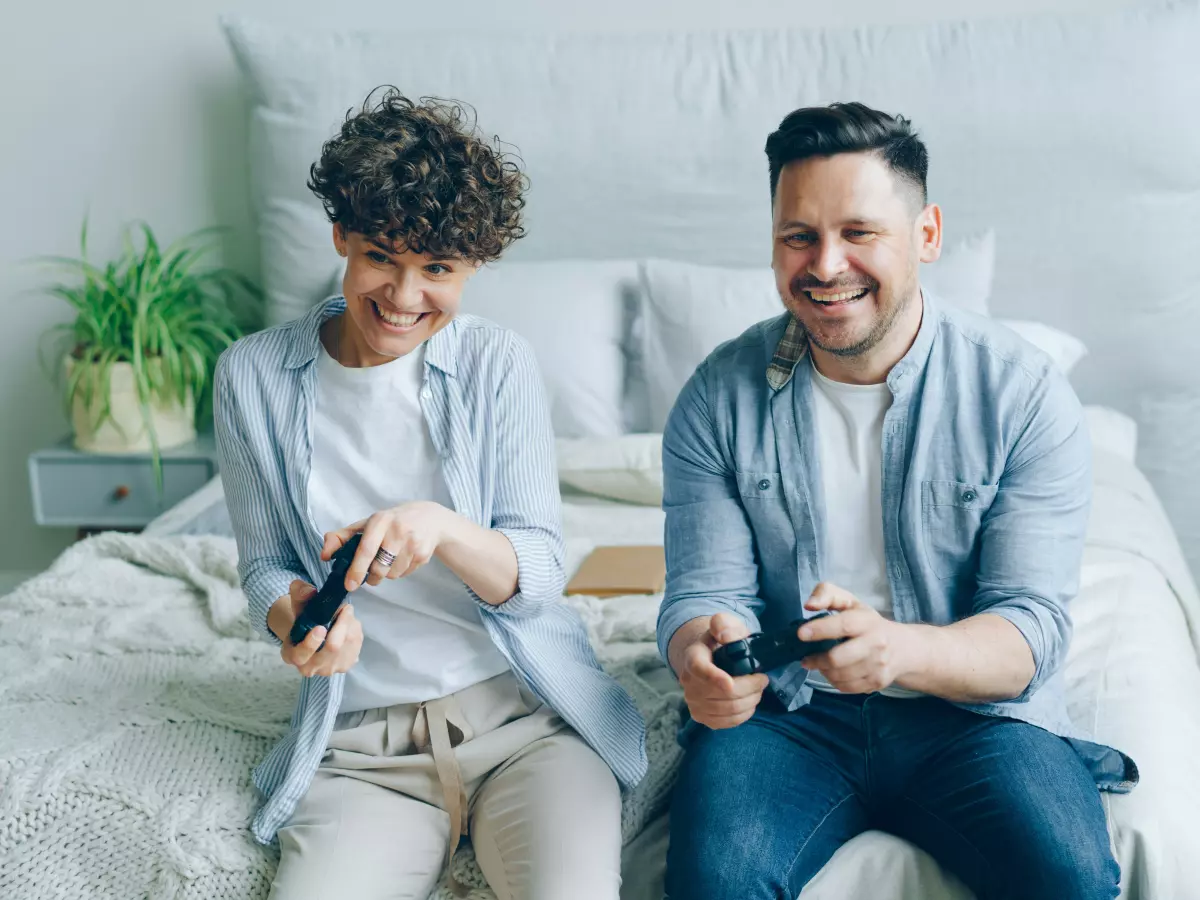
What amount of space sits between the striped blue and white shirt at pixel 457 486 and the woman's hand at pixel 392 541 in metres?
0.14

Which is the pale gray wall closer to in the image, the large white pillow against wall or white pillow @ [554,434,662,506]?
the large white pillow against wall

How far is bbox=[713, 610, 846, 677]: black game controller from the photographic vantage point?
1.16 metres

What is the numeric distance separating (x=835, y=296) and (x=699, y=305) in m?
1.12

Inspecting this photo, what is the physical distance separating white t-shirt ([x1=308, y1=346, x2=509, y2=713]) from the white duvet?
0.21 metres

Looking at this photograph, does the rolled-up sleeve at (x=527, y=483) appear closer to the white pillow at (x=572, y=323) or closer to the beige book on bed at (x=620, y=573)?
the beige book on bed at (x=620, y=573)

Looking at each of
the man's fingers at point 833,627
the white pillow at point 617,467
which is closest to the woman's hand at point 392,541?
the man's fingers at point 833,627

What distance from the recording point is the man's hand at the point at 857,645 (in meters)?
1.16

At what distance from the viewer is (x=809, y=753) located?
52.7 inches

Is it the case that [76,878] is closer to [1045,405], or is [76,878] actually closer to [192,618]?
[192,618]

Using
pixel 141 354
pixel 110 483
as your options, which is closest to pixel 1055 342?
pixel 141 354

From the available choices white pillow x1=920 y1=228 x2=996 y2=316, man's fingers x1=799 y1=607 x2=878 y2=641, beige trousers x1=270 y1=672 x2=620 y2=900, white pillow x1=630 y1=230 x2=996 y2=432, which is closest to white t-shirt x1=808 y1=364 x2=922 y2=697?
man's fingers x1=799 y1=607 x2=878 y2=641

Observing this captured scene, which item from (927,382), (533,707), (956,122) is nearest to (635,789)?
(533,707)

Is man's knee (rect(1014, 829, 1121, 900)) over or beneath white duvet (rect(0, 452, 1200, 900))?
over

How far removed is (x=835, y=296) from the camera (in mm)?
1310
